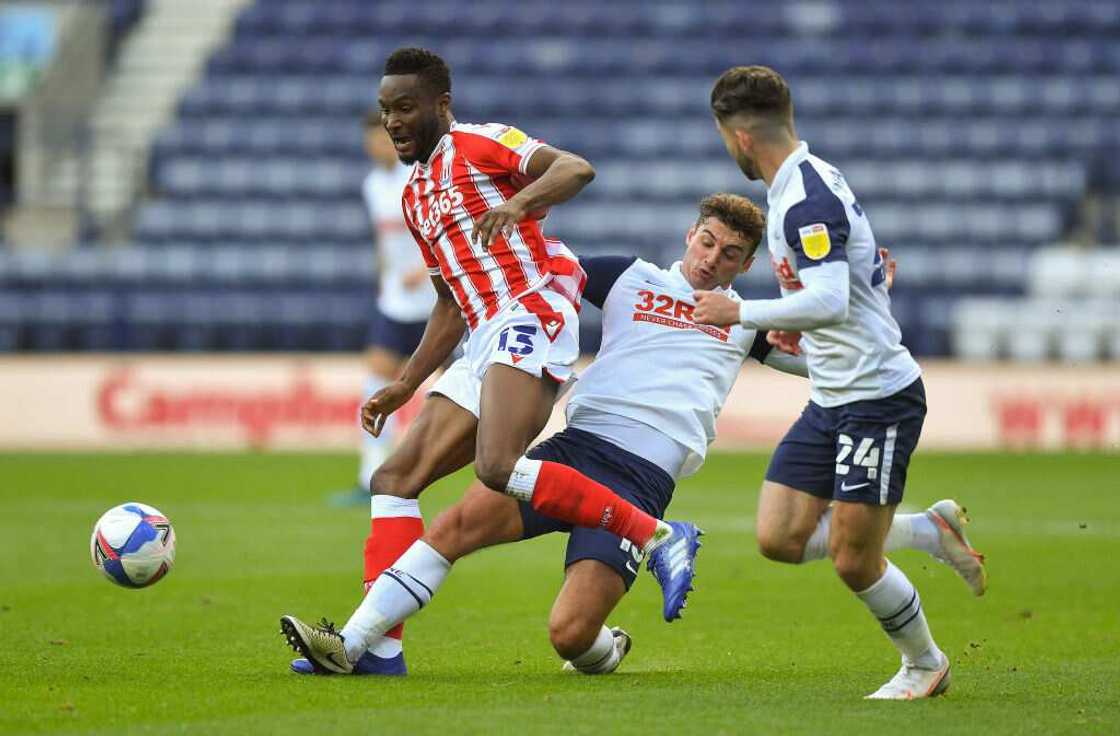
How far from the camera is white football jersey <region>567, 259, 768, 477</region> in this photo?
609cm

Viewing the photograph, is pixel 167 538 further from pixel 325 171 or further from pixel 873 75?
pixel 873 75

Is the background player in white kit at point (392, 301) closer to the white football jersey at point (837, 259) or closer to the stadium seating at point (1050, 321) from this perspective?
the white football jersey at point (837, 259)

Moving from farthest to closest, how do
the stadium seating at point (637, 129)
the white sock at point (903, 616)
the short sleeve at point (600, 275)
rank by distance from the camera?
1. the stadium seating at point (637, 129)
2. the short sleeve at point (600, 275)
3. the white sock at point (903, 616)

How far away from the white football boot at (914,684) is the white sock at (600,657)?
907mm

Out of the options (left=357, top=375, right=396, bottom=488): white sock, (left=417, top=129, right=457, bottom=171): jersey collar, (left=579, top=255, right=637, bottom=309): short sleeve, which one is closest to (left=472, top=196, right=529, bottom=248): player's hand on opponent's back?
(left=417, top=129, right=457, bottom=171): jersey collar

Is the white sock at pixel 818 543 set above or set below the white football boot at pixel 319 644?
above

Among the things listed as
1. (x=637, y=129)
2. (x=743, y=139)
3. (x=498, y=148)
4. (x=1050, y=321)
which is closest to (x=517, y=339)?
(x=498, y=148)

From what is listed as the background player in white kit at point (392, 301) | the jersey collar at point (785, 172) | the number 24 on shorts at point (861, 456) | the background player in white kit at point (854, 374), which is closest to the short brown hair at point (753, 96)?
the background player in white kit at point (854, 374)

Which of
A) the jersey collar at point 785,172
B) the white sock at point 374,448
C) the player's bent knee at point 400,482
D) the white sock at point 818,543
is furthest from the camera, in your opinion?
the white sock at point 374,448

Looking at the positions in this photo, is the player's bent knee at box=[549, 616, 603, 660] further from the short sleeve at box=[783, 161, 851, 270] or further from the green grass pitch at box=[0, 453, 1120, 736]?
the short sleeve at box=[783, 161, 851, 270]

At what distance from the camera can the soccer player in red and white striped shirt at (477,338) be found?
548 centimetres

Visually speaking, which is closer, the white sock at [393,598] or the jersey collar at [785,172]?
the jersey collar at [785,172]

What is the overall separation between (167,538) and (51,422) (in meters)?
11.8

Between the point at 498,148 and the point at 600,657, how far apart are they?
5.61ft
